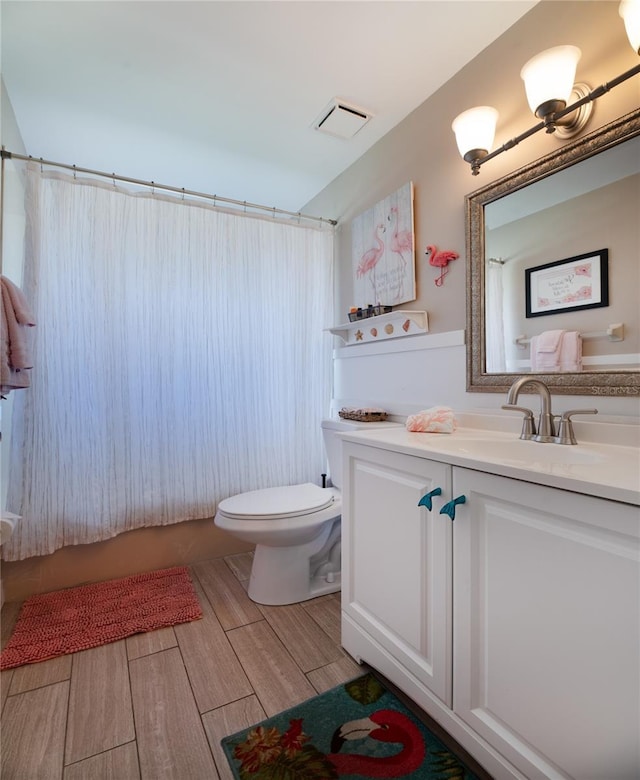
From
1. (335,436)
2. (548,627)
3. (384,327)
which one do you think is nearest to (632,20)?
(384,327)

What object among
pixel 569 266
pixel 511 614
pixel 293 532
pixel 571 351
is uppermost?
pixel 569 266

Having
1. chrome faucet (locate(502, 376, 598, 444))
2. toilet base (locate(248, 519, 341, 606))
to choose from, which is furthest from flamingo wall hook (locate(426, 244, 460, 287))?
toilet base (locate(248, 519, 341, 606))

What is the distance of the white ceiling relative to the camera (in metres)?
1.28

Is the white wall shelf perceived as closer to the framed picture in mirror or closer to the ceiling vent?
the framed picture in mirror

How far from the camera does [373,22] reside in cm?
131

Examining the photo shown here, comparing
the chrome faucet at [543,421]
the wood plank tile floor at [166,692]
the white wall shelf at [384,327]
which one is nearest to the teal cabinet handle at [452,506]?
the chrome faucet at [543,421]

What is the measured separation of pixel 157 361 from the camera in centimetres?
194

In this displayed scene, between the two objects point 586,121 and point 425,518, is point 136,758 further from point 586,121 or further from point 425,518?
point 586,121

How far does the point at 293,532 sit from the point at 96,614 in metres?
0.92

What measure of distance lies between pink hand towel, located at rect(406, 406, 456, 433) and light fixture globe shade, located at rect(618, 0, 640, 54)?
108 cm

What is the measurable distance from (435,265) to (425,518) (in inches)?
42.5

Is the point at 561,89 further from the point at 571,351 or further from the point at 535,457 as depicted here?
the point at 535,457

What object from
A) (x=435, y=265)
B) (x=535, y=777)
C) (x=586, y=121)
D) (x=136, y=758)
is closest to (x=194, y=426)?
(x=136, y=758)

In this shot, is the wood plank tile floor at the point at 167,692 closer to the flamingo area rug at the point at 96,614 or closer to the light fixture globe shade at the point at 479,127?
the flamingo area rug at the point at 96,614
